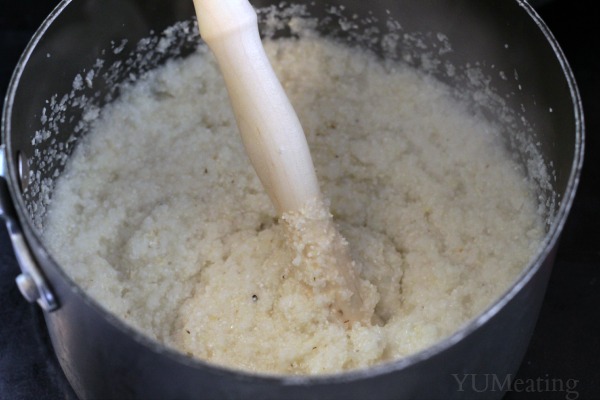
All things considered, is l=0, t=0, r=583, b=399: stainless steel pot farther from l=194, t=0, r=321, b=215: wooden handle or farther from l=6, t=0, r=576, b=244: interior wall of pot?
l=194, t=0, r=321, b=215: wooden handle

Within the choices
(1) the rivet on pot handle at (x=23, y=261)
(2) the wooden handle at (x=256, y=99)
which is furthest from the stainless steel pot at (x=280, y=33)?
(2) the wooden handle at (x=256, y=99)

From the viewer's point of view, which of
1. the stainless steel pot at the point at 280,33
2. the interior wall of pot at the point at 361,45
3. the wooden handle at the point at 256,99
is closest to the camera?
the stainless steel pot at the point at 280,33

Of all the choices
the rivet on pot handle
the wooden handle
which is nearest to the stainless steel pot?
the rivet on pot handle

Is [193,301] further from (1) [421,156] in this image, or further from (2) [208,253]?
(1) [421,156]

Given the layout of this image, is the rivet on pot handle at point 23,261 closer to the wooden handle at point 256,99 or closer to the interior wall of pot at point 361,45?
the interior wall of pot at point 361,45

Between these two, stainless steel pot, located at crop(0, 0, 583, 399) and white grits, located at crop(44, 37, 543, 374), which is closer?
stainless steel pot, located at crop(0, 0, 583, 399)

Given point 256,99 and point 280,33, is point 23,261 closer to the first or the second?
point 256,99
